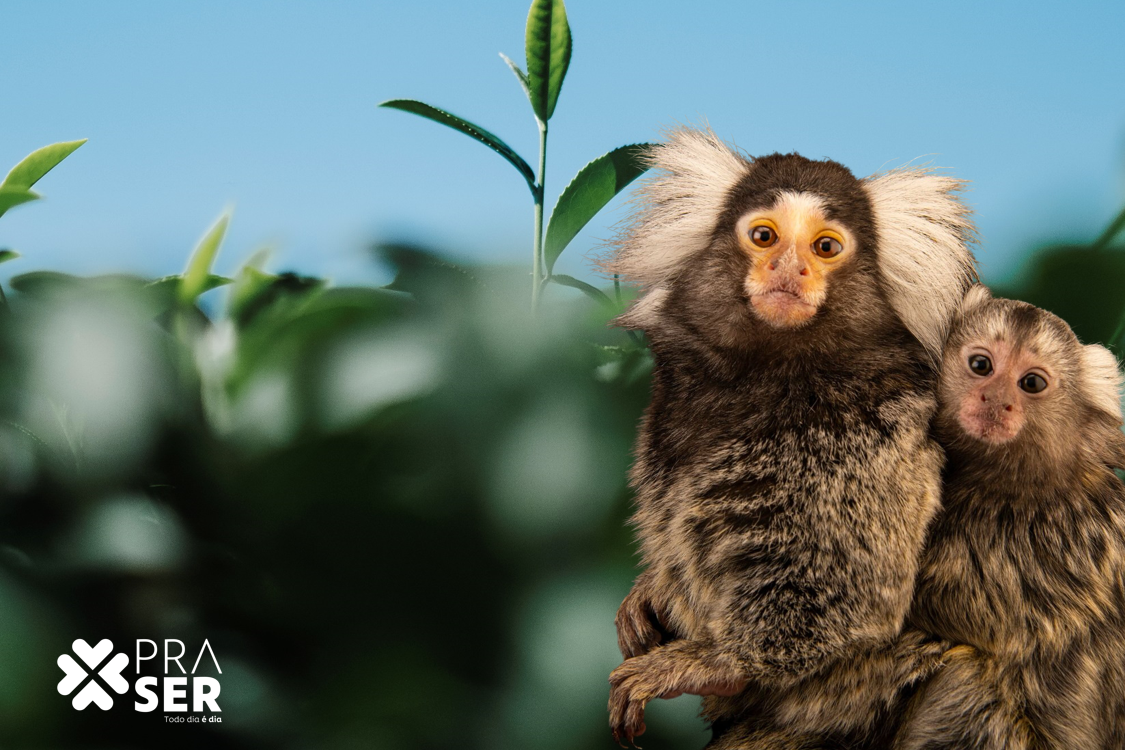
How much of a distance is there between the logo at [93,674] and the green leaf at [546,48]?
5.32 ft

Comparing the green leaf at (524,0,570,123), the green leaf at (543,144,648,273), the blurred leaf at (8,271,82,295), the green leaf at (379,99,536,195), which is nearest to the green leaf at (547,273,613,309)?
the green leaf at (543,144,648,273)

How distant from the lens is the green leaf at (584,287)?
1707 millimetres

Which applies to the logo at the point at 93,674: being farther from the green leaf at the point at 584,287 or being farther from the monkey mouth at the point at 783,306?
the monkey mouth at the point at 783,306

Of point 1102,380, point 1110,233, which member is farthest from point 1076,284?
point 1102,380

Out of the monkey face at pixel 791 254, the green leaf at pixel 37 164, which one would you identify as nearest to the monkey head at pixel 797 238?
the monkey face at pixel 791 254

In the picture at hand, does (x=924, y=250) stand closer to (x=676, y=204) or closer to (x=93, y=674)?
(x=676, y=204)

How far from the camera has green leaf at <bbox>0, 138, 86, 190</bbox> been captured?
196 centimetres

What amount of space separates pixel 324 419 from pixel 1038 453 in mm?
1571

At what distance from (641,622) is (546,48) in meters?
0.95

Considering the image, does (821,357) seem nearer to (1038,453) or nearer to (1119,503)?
(1038,453)

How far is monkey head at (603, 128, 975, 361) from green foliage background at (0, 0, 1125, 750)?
79 cm

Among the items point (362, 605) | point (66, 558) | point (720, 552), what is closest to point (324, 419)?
point (362, 605)

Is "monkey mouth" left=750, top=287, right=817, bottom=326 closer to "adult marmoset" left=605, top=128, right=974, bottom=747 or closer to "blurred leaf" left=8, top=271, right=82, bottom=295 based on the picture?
"adult marmoset" left=605, top=128, right=974, bottom=747

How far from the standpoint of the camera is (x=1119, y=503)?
3.07 feet
